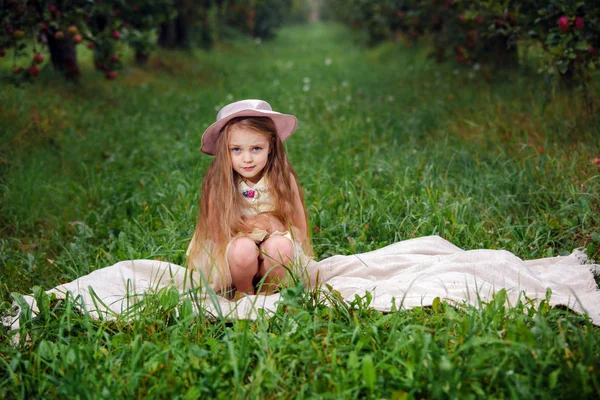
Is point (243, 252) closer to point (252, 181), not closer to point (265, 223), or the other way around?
point (265, 223)

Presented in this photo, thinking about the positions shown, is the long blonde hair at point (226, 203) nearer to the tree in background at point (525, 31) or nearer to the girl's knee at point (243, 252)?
the girl's knee at point (243, 252)

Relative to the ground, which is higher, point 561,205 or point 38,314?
point 561,205

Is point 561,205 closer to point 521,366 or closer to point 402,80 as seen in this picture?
point 521,366

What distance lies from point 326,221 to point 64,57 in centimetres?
563

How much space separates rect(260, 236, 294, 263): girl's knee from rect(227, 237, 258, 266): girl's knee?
0.05 m

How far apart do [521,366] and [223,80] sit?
9.20 metres

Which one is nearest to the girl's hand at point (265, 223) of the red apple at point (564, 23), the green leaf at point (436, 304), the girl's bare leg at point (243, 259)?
the girl's bare leg at point (243, 259)

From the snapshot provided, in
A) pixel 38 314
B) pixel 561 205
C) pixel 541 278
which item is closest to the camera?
pixel 38 314

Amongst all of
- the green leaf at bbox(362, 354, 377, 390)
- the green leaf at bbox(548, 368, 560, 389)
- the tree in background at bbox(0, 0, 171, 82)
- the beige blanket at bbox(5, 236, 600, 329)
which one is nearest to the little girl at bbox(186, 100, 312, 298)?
the beige blanket at bbox(5, 236, 600, 329)

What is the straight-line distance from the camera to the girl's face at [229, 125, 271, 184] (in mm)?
2840

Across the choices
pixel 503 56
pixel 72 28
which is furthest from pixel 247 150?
pixel 503 56

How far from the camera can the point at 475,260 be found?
296 cm

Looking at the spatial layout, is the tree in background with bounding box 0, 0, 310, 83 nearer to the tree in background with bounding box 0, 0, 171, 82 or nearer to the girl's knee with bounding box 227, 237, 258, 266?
the tree in background with bounding box 0, 0, 171, 82

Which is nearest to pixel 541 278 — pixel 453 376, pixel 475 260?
pixel 475 260
